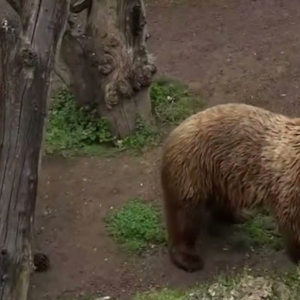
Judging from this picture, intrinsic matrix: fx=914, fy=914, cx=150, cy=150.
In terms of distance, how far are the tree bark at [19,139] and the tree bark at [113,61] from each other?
2527mm

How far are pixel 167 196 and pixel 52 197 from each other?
4.58ft

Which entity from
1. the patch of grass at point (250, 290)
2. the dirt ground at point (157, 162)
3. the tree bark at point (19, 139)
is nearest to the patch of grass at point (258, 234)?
the dirt ground at point (157, 162)

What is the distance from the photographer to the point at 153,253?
275 inches

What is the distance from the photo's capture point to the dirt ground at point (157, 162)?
676 centimetres

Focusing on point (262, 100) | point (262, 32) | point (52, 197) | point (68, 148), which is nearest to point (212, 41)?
point (262, 32)

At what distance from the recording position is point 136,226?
7.20 meters

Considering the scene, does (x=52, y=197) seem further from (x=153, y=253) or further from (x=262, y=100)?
(x=262, y=100)

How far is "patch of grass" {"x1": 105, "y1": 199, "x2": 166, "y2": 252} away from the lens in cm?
711

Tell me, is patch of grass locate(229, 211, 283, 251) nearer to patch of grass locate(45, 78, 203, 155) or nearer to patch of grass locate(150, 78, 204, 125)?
patch of grass locate(45, 78, 203, 155)

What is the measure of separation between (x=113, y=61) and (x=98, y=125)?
645 mm

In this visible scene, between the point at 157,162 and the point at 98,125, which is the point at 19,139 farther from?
the point at 98,125

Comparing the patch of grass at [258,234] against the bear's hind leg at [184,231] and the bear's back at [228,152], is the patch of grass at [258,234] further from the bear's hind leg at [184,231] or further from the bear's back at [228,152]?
the bear's back at [228,152]

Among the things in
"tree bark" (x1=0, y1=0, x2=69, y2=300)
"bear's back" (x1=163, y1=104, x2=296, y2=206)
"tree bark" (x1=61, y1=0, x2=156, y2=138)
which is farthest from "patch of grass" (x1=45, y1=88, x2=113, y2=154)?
"tree bark" (x1=0, y1=0, x2=69, y2=300)

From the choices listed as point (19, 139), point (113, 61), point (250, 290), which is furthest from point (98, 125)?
point (250, 290)
